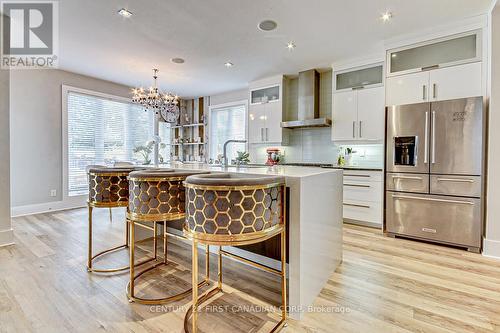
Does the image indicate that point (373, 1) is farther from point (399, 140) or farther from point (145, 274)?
point (145, 274)

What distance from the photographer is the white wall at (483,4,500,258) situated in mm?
2627

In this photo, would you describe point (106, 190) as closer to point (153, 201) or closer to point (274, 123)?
point (153, 201)

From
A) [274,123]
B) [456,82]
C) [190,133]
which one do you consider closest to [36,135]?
[190,133]

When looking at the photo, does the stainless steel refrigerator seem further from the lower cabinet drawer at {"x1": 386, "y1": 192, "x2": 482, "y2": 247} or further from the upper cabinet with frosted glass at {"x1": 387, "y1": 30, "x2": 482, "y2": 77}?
the upper cabinet with frosted glass at {"x1": 387, "y1": 30, "x2": 482, "y2": 77}

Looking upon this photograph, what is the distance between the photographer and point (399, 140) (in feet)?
10.6

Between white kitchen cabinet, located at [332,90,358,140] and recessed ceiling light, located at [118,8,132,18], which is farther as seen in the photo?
white kitchen cabinet, located at [332,90,358,140]

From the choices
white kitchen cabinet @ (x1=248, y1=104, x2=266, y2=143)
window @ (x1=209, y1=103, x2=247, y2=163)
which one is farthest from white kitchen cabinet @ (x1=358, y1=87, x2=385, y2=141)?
window @ (x1=209, y1=103, x2=247, y2=163)

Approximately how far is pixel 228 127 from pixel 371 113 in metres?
3.50

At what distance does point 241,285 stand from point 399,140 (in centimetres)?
277

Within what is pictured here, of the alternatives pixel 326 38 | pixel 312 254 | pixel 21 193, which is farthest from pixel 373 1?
pixel 21 193

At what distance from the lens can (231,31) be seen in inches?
125

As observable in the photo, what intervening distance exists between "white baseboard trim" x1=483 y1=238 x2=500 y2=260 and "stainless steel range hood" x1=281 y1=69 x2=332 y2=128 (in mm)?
2681

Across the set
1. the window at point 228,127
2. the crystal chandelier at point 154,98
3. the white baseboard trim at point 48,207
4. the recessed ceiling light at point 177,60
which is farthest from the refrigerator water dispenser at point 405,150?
the white baseboard trim at point 48,207

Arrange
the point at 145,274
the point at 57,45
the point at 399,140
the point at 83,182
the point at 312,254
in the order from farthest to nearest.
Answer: the point at 83,182
the point at 57,45
the point at 399,140
the point at 145,274
the point at 312,254
